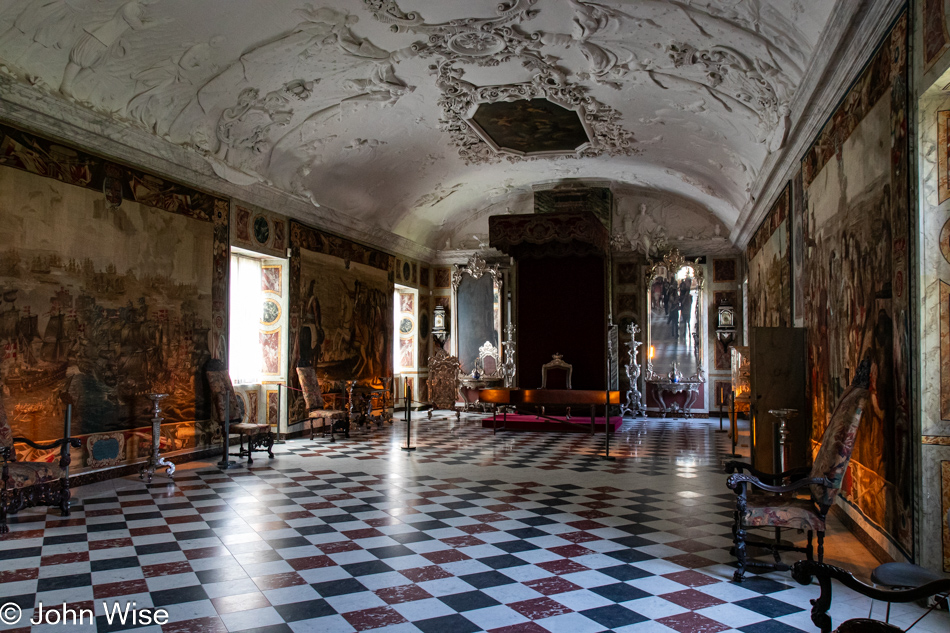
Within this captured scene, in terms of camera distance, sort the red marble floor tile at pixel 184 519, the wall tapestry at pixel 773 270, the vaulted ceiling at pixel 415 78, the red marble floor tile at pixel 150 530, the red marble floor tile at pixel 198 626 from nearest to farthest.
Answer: the red marble floor tile at pixel 198 626, the red marble floor tile at pixel 150 530, the red marble floor tile at pixel 184 519, the vaulted ceiling at pixel 415 78, the wall tapestry at pixel 773 270

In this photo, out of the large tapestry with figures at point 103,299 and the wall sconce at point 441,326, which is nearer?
the large tapestry with figures at point 103,299

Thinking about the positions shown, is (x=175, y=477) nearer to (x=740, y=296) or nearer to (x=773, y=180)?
(x=773, y=180)

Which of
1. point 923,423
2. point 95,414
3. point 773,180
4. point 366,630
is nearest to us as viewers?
point 366,630

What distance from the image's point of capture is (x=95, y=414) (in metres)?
8.35

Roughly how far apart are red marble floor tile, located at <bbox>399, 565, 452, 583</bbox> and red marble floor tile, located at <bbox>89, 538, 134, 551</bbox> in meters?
2.39

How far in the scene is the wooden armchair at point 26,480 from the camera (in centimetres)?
594

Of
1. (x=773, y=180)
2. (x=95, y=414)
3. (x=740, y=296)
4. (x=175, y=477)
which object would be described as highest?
(x=773, y=180)

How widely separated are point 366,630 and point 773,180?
362 inches

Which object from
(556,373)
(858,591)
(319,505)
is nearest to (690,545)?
(858,591)

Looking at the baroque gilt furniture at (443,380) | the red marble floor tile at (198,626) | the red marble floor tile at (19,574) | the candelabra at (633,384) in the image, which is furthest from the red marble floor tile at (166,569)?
the candelabra at (633,384)

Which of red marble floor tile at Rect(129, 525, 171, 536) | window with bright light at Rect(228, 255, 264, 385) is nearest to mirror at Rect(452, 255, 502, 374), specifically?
window with bright light at Rect(228, 255, 264, 385)

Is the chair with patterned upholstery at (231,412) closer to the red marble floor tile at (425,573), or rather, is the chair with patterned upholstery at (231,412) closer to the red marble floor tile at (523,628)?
the red marble floor tile at (425,573)

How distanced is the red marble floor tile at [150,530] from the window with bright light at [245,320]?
6301 mm

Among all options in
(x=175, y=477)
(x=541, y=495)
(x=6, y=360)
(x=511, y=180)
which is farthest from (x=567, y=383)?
(x=6, y=360)
